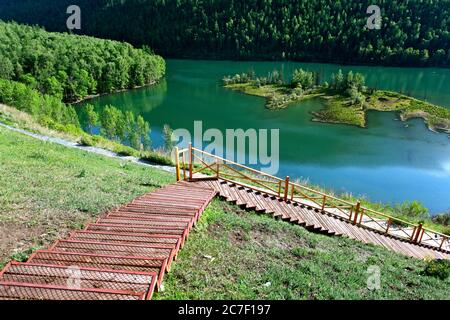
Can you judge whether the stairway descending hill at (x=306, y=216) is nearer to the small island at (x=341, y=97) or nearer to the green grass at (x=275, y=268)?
the green grass at (x=275, y=268)

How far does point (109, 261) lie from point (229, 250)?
9.35ft

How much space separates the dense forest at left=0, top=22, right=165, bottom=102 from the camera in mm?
52219

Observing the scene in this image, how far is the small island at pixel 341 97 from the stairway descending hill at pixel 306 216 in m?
36.1

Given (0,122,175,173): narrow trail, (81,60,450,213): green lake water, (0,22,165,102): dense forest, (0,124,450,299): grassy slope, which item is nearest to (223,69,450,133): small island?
(81,60,450,213): green lake water

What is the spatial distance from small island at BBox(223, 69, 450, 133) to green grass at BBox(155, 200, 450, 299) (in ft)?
136

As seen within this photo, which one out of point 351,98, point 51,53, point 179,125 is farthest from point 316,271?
point 51,53

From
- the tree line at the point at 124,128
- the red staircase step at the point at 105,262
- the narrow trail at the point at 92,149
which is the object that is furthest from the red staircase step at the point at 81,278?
the tree line at the point at 124,128

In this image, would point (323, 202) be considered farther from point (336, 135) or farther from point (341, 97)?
point (341, 97)

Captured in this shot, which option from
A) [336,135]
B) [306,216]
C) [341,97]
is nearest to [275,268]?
[306,216]

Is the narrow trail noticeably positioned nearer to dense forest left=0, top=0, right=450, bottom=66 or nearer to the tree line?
the tree line

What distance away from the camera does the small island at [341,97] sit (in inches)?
2023

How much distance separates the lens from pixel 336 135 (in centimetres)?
4422
